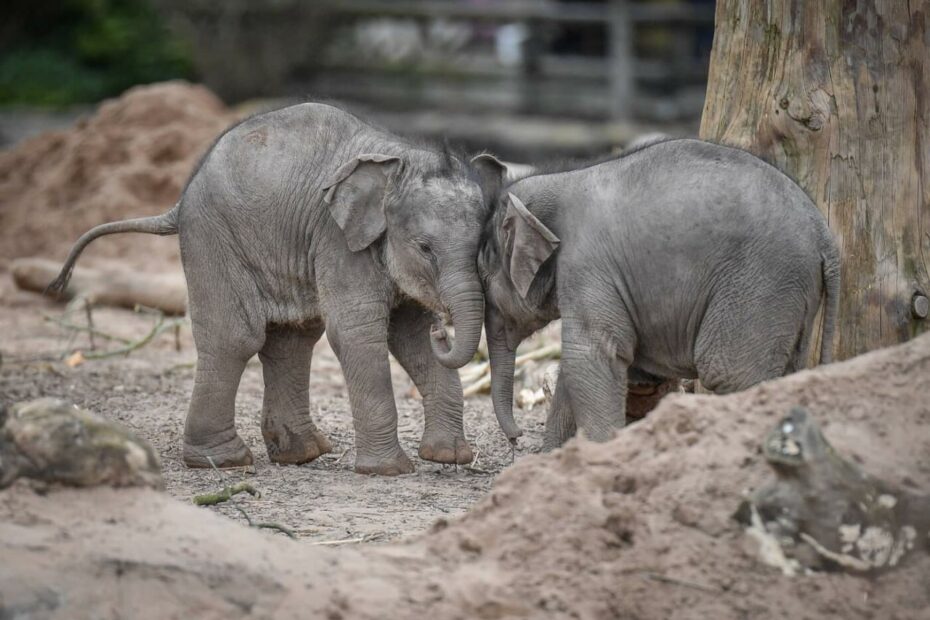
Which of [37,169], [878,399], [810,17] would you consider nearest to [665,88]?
[37,169]

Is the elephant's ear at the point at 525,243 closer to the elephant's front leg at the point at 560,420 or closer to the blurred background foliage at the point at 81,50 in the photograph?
the elephant's front leg at the point at 560,420

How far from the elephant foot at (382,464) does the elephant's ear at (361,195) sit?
3.54ft

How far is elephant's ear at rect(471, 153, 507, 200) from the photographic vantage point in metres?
7.08

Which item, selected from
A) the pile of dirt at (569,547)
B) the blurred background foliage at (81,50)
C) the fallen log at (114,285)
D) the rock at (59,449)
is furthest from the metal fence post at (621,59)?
the rock at (59,449)

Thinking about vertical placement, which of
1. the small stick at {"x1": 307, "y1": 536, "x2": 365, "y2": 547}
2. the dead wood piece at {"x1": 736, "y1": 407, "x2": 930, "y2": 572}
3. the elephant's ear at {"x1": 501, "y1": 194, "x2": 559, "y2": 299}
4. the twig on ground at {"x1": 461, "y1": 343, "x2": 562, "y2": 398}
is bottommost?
the twig on ground at {"x1": 461, "y1": 343, "x2": 562, "y2": 398}

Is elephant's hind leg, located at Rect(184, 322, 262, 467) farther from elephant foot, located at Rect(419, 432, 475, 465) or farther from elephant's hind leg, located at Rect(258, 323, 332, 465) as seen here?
elephant foot, located at Rect(419, 432, 475, 465)

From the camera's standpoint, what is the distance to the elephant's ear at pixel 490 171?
23.2 feet

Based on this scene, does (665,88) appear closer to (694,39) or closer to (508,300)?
(694,39)

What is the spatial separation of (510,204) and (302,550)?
7.71ft

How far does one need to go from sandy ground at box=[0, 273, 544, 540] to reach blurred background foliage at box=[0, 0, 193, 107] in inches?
412

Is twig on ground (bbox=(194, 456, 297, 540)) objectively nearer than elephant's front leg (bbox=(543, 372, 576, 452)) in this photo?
Yes

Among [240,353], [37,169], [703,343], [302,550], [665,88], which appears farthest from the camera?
[665,88]

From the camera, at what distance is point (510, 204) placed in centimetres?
648

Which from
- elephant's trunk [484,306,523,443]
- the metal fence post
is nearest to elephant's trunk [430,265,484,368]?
elephant's trunk [484,306,523,443]
